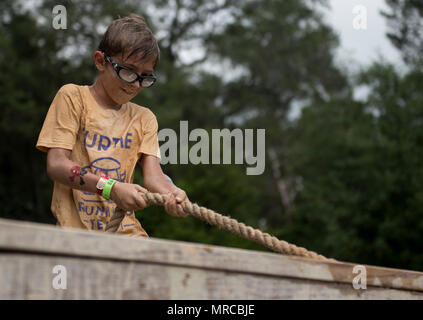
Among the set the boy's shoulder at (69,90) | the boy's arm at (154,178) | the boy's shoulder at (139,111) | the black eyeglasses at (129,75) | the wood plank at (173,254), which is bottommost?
the wood plank at (173,254)

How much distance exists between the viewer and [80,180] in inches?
109

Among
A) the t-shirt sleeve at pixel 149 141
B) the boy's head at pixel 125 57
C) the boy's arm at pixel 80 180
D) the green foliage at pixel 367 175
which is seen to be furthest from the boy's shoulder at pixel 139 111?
the green foliage at pixel 367 175

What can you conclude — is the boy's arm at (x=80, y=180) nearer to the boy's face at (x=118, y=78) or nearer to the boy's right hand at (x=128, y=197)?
the boy's right hand at (x=128, y=197)

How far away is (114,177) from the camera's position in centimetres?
298

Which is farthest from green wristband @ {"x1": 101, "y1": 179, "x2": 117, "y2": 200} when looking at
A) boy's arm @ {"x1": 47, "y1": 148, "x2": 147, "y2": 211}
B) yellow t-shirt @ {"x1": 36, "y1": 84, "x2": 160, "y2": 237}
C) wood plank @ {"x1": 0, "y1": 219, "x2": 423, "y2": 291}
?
wood plank @ {"x1": 0, "y1": 219, "x2": 423, "y2": 291}

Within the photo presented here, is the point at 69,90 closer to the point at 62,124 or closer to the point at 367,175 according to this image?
the point at 62,124

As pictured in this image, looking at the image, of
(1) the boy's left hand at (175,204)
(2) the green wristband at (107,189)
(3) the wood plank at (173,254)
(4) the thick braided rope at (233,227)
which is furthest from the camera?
(2) the green wristband at (107,189)

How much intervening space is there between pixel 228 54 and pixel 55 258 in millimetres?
24694

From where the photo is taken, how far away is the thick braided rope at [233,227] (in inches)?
89.9

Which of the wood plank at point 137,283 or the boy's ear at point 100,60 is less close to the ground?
the boy's ear at point 100,60

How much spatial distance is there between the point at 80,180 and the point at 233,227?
0.81 metres

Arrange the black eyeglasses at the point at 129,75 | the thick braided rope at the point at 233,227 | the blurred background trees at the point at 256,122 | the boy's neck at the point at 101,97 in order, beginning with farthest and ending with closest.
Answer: the blurred background trees at the point at 256,122
the boy's neck at the point at 101,97
the black eyeglasses at the point at 129,75
the thick braided rope at the point at 233,227

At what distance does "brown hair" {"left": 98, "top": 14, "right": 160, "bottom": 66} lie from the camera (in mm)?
2986
